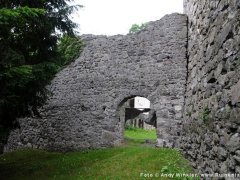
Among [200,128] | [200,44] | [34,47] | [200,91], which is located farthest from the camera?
[34,47]

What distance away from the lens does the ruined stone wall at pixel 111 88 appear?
10898 mm

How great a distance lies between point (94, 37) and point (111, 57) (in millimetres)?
1477

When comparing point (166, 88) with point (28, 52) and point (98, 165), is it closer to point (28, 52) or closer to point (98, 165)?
point (98, 165)

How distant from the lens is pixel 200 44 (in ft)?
26.3

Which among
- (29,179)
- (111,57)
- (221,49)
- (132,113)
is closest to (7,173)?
(29,179)

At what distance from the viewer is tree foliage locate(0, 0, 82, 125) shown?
22.6 feet

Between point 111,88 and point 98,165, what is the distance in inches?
146

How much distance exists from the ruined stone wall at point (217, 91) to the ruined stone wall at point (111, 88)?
8.92 ft

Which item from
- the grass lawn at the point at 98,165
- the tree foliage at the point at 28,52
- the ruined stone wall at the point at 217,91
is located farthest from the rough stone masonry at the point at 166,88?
the tree foliage at the point at 28,52

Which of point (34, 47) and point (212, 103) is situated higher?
point (34, 47)

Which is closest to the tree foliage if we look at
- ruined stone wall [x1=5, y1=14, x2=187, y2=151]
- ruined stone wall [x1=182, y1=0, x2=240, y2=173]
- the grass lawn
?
the grass lawn

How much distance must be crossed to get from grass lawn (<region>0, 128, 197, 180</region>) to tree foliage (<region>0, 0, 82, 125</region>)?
6.61ft

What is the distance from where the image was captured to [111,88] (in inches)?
479

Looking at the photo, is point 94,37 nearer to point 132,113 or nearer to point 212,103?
point 132,113
